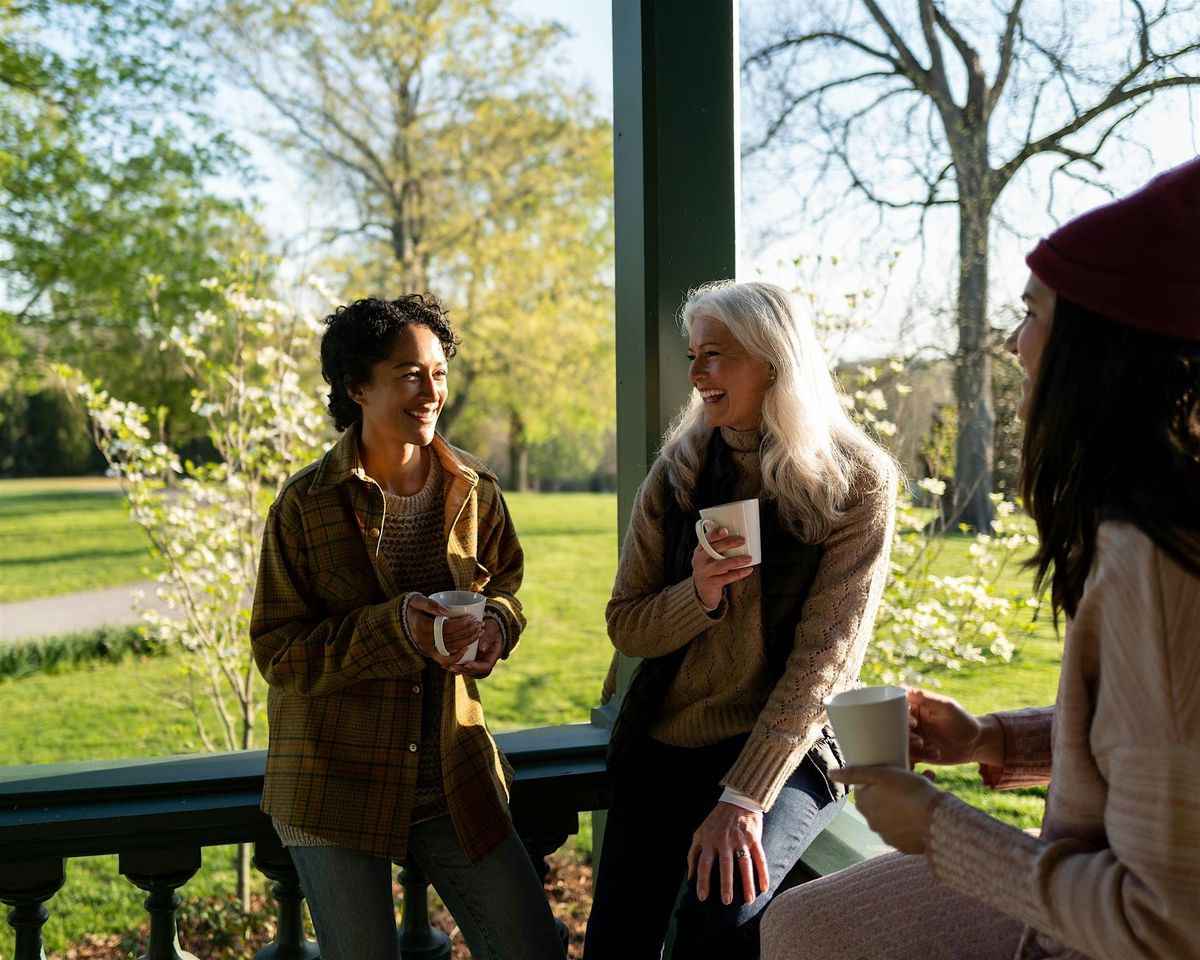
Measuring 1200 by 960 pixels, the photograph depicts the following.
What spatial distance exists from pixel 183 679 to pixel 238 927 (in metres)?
3.64

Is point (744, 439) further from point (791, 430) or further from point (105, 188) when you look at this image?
point (105, 188)

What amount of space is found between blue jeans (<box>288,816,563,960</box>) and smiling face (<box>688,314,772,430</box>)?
2.60 feet

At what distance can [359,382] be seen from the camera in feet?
5.87

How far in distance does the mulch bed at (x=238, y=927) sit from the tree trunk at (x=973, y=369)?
194 centimetres

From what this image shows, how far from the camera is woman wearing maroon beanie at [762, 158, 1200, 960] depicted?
0.83 m

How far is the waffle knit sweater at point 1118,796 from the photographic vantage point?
2.70 ft

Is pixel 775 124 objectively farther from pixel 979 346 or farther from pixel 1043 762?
pixel 1043 762

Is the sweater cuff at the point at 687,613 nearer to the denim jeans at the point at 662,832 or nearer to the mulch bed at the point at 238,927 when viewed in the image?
the denim jeans at the point at 662,832

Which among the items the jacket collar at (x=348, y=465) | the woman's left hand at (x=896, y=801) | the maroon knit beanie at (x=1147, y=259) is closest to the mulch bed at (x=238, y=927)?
the jacket collar at (x=348, y=465)

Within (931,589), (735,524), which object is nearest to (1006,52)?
(931,589)

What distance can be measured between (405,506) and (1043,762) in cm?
104

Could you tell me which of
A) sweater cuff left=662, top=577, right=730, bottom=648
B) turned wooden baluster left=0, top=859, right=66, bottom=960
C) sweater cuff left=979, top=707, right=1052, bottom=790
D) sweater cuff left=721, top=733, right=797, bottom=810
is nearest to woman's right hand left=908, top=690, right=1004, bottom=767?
sweater cuff left=979, top=707, right=1052, bottom=790

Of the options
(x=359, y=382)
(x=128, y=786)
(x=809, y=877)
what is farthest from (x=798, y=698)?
(x=128, y=786)

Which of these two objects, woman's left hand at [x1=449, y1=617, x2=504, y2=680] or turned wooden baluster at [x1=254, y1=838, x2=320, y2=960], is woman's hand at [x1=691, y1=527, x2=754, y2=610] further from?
turned wooden baluster at [x1=254, y1=838, x2=320, y2=960]
